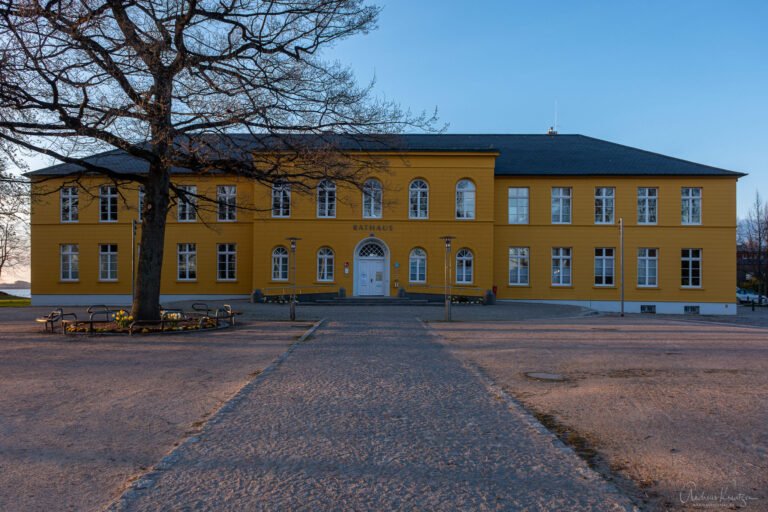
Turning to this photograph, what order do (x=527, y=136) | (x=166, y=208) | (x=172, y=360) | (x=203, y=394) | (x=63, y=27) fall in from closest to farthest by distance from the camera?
(x=203, y=394) → (x=172, y=360) → (x=63, y=27) → (x=166, y=208) → (x=527, y=136)

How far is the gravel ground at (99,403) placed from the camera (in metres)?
4.71

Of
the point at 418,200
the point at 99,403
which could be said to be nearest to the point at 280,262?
the point at 418,200

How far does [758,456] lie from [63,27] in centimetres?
1359

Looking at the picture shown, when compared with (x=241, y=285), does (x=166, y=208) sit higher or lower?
higher

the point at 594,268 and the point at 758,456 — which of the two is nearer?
the point at 758,456

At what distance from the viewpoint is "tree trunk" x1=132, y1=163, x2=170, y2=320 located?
16.5m

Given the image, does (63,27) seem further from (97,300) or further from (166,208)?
(97,300)

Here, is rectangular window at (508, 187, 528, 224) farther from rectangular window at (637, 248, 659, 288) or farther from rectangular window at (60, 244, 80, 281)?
rectangular window at (60, 244, 80, 281)

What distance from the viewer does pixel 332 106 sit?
15.7 m

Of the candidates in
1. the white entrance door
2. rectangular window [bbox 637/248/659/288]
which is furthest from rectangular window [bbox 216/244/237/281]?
rectangular window [bbox 637/248/659/288]

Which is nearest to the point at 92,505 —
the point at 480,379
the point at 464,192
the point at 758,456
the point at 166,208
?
the point at 758,456

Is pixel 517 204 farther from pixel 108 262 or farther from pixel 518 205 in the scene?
pixel 108 262

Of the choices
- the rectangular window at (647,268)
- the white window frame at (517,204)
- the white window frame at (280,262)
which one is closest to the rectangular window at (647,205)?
the rectangular window at (647,268)

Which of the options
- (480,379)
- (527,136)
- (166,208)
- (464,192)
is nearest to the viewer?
(480,379)
